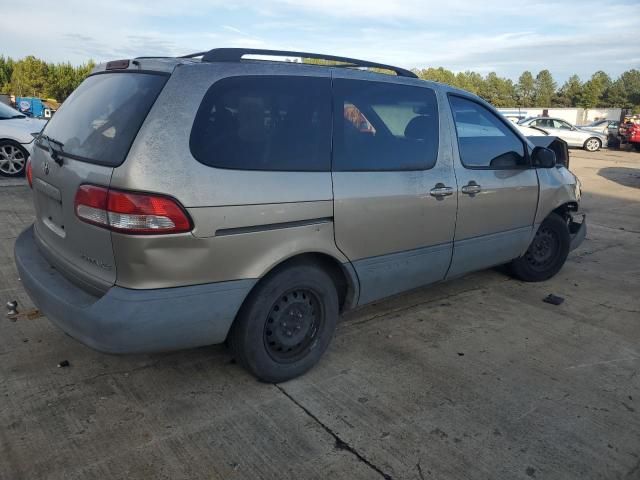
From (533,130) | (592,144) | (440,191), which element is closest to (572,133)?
(592,144)

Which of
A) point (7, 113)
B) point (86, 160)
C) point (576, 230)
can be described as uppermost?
point (7, 113)

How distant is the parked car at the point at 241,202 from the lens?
2467 mm

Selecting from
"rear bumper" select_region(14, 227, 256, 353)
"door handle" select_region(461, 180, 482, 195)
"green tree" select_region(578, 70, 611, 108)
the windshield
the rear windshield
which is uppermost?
"green tree" select_region(578, 70, 611, 108)

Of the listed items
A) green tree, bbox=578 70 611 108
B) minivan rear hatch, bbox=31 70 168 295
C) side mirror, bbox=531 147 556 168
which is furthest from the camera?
green tree, bbox=578 70 611 108

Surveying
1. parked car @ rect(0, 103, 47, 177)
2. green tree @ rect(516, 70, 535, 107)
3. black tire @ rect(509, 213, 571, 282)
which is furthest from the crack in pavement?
green tree @ rect(516, 70, 535, 107)

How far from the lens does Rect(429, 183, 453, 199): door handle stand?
3.62 metres

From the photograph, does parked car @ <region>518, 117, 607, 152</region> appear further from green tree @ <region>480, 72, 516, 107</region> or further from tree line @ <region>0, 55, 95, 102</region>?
green tree @ <region>480, 72, 516, 107</region>

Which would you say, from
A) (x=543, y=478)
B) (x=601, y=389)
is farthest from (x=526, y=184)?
(x=543, y=478)

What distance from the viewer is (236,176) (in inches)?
104

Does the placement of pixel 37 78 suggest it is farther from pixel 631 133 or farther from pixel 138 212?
pixel 138 212

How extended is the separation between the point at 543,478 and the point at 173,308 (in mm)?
1926

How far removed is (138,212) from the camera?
94.3 inches

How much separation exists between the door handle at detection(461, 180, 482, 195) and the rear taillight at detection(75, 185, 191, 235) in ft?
7.30

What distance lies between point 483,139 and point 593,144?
23763mm
